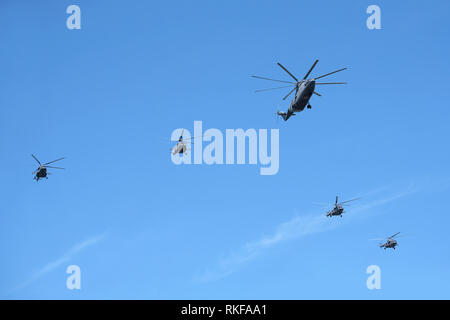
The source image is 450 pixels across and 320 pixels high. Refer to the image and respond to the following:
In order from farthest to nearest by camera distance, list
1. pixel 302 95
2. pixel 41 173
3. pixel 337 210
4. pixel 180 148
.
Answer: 1. pixel 337 210
2. pixel 41 173
3. pixel 180 148
4. pixel 302 95

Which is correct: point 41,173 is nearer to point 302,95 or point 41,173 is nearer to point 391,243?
point 302,95

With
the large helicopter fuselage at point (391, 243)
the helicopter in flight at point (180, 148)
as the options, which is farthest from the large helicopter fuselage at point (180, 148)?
the large helicopter fuselage at point (391, 243)

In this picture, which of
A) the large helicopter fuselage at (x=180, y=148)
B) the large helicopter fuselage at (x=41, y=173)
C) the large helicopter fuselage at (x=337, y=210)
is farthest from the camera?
the large helicopter fuselage at (x=337, y=210)

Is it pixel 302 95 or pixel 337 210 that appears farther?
pixel 337 210

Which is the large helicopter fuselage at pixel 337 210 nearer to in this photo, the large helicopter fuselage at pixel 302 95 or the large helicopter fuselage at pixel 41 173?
the large helicopter fuselage at pixel 302 95

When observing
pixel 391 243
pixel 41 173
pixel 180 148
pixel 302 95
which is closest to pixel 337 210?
pixel 391 243

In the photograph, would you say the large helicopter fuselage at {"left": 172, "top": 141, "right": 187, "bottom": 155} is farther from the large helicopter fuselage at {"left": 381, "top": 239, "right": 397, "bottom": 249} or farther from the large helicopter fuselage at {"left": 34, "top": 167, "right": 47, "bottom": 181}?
the large helicopter fuselage at {"left": 381, "top": 239, "right": 397, "bottom": 249}

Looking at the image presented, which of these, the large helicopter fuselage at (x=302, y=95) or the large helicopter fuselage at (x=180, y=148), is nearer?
the large helicopter fuselage at (x=302, y=95)

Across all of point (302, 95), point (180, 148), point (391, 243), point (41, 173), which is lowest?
point (391, 243)

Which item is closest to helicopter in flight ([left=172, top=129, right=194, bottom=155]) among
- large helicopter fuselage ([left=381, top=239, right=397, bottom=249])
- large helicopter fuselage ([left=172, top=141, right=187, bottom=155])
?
large helicopter fuselage ([left=172, top=141, right=187, bottom=155])

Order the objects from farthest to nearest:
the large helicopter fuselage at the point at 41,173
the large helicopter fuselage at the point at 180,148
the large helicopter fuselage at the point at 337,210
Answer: the large helicopter fuselage at the point at 337,210, the large helicopter fuselage at the point at 41,173, the large helicopter fuselage at the point at 180,148

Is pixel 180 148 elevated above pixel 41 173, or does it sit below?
below
